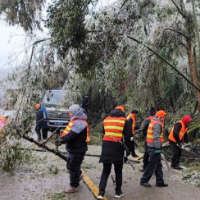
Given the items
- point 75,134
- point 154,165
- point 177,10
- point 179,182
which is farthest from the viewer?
point 177,10

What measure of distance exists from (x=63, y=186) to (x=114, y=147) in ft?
4.98

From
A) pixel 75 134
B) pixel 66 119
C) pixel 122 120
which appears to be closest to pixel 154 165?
pixel 122 120

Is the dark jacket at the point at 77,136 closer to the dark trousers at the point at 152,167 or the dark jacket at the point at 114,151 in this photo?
the dark jacket at the point at 114,151

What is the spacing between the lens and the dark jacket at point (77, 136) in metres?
6.08

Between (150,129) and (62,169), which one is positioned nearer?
(150,129)

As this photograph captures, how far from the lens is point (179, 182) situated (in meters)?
7.71

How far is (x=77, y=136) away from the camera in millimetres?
6180

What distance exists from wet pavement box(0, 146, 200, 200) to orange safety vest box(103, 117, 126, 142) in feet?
3.56

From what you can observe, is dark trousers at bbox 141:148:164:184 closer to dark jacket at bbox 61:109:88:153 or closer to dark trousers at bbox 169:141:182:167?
dark jacket at bbox 61:109:88:153

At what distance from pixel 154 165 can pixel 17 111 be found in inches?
121

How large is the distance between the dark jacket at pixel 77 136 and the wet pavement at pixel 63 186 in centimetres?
85

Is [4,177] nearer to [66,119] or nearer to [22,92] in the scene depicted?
[22,92]

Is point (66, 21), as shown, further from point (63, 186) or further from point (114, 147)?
point (63, 186)

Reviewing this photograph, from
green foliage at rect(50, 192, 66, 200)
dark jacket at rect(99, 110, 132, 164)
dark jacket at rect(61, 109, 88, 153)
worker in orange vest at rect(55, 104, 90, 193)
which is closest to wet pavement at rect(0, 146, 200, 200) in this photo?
green foliage at rect(50, 192, 66, 200)
